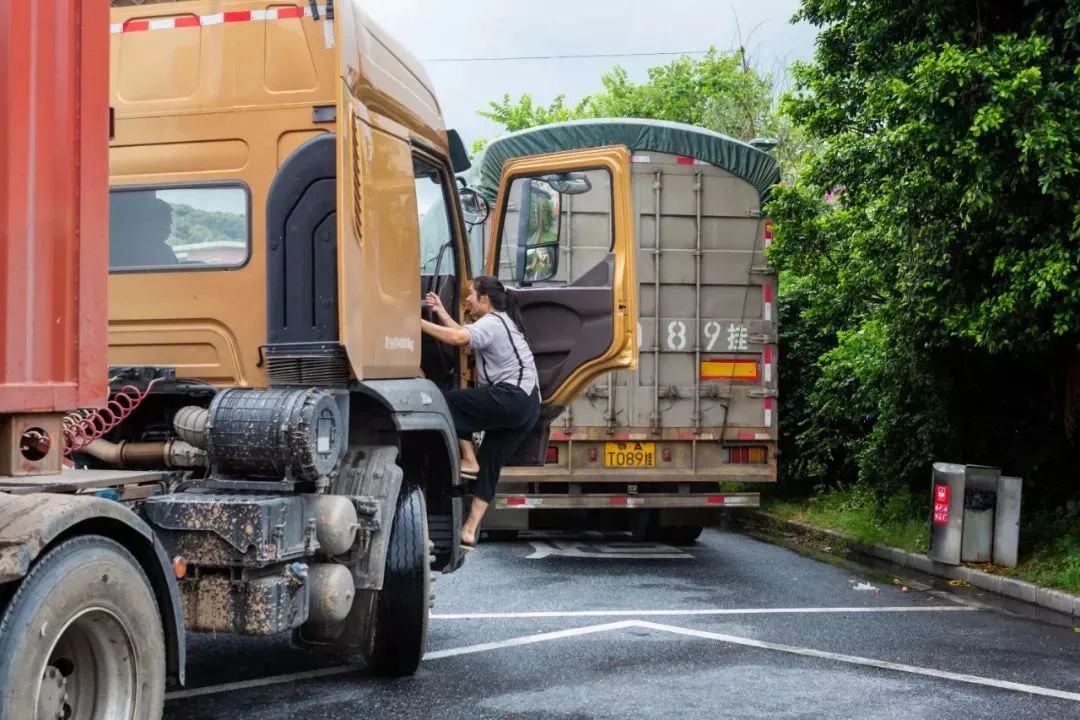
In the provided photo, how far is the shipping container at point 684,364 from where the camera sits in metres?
10.9

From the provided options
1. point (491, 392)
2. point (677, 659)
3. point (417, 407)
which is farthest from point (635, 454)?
point (417, 407)

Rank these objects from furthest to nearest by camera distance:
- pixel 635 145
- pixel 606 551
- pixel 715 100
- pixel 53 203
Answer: pixel 715 100, pixel 606 551, pixel 635 145, pixel 53 203

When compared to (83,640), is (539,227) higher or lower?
higher

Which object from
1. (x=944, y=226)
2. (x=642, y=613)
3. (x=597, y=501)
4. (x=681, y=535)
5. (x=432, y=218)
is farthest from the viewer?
(x=681, y=535)

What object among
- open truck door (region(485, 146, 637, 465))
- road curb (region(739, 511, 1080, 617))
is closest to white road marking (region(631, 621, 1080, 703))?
open truck door (region(485, 146, 637, 465))

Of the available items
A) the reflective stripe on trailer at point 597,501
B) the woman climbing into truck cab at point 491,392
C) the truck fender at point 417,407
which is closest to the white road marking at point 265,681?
the woman climbing into truck cab at point 491,392

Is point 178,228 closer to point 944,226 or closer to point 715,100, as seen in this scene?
point 944,226

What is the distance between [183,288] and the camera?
5484 mm

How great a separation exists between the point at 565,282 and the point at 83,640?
4.50 metres

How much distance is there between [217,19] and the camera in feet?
18.1

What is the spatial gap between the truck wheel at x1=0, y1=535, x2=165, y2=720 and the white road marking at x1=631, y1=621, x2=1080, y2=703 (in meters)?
3.92

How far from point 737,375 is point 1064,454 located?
113 inches

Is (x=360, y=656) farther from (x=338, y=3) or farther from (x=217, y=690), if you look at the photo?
(x=338, y=3)

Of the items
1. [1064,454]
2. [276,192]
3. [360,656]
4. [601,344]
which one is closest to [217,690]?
[360,656]
